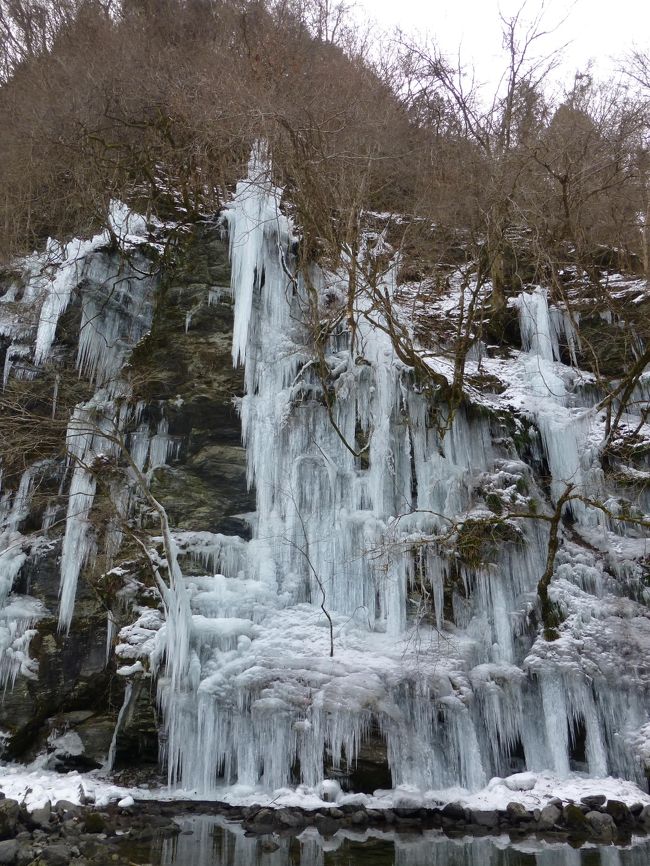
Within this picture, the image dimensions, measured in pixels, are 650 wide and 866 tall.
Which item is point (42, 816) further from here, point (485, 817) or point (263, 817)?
point (485, 817)

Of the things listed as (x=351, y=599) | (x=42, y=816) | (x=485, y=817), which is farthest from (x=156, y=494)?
(x=485, y=817)

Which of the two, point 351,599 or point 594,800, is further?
point 351,599

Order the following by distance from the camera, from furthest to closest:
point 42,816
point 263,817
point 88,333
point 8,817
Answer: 1. point 88,333
2. point 263,817
3. point 42,816
4. point 8,817

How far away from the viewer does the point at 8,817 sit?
6.17 meters

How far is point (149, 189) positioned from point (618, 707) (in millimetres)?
10985

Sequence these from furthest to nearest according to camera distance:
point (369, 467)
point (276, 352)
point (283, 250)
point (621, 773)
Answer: point (283, 250) < point (276, 352) < point (369, 467) < point (621, 773)

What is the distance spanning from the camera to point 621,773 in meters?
7.32

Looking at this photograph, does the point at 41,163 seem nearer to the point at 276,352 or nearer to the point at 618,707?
the point at 276,352

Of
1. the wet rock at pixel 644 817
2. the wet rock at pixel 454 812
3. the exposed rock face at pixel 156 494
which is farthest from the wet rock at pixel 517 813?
the exposed rock face at pixel 156 494

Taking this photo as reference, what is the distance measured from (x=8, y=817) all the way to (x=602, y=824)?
542 cm

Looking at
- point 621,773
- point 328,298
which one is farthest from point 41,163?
point 621,773

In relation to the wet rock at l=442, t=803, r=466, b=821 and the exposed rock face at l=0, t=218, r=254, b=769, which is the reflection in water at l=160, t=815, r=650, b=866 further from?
the exposed rock face at l=0, t=218, r=254, b=769

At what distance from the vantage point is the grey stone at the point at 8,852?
17.3ft

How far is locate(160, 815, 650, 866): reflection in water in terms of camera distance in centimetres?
538
